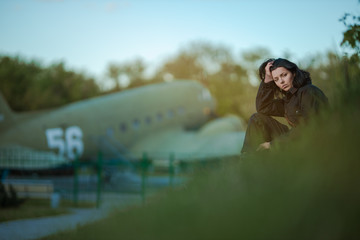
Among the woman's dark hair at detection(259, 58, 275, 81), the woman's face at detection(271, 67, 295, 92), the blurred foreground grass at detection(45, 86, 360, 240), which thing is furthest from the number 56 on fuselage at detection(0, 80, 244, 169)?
the blurred foreground grass at detection(45, 86, 360, 240)

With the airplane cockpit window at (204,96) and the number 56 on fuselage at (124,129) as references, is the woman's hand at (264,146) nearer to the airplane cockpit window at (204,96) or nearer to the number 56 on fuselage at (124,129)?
the number 56 on fuselage at (124,129)

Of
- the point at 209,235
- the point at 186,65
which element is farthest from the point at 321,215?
the point at 186,65

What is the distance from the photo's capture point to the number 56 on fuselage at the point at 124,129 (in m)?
14.9

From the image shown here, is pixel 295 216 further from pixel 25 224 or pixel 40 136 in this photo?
pixel 40 136

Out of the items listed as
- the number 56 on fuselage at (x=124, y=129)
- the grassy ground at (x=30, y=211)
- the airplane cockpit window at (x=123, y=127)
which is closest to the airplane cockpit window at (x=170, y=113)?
the number 56 on fuselage at (x=124, y=129)

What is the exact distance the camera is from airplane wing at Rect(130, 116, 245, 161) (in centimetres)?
1800

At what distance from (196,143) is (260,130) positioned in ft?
52.5

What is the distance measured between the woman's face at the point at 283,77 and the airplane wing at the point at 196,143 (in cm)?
1355

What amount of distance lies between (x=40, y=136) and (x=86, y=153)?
2399 mm

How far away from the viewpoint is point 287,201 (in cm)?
171

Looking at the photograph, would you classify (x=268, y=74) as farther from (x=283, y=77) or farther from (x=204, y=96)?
(x=204, y=96)

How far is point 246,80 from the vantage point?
204 ft

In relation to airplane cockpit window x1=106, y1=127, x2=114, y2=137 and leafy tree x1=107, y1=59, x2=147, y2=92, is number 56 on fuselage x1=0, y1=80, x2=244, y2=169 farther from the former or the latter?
leafy tree x1=107, y1=59, x2=147, y2=92

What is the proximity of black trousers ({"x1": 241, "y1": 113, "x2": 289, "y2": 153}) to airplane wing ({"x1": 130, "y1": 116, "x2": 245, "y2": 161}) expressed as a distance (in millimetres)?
13499
